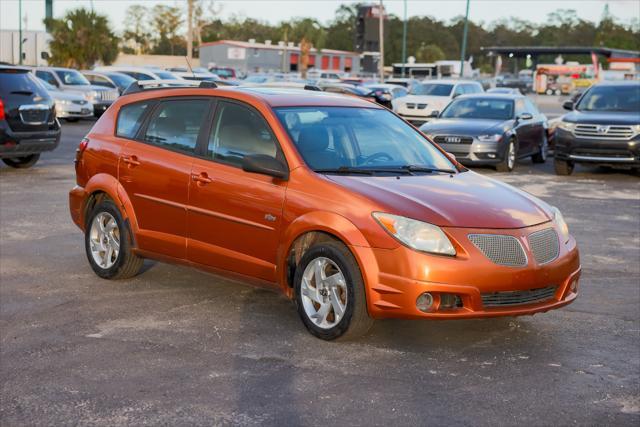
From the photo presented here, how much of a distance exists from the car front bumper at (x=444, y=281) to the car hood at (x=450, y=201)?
0.38 feet

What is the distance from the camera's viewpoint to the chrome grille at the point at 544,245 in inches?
246

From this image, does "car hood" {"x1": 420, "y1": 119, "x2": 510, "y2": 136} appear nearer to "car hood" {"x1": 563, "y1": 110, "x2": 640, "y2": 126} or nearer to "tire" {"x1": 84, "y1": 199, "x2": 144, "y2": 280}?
"car hood" {"x1": 563, "y1": 110, "x2": 640, "y2": 126}

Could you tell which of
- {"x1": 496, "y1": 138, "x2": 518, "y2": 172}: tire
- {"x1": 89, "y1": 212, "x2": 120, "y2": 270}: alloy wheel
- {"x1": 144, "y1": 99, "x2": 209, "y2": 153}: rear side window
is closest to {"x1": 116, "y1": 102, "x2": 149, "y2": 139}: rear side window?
{"x1": 144, "y1": 99, "x2": 209, "y2": 153}: rear side window

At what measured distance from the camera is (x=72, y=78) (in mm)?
31109

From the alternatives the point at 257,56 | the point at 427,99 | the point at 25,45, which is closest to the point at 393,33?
the point at 257,56

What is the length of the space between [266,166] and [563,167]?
12.8 metres

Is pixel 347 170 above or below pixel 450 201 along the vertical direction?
above

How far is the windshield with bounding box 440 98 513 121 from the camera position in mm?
19750

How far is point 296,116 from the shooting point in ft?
23.0

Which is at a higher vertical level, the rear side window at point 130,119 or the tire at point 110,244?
the rear side window at point 130,119

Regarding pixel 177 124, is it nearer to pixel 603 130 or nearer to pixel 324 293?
pixel 324 293

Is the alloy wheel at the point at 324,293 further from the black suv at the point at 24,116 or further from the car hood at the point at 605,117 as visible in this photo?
the car hood at the point at 605,117

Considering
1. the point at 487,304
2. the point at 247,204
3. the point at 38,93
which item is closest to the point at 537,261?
the point at 487,304

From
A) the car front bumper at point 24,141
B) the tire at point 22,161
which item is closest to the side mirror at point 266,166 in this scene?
the car front bumper at point 24,141
